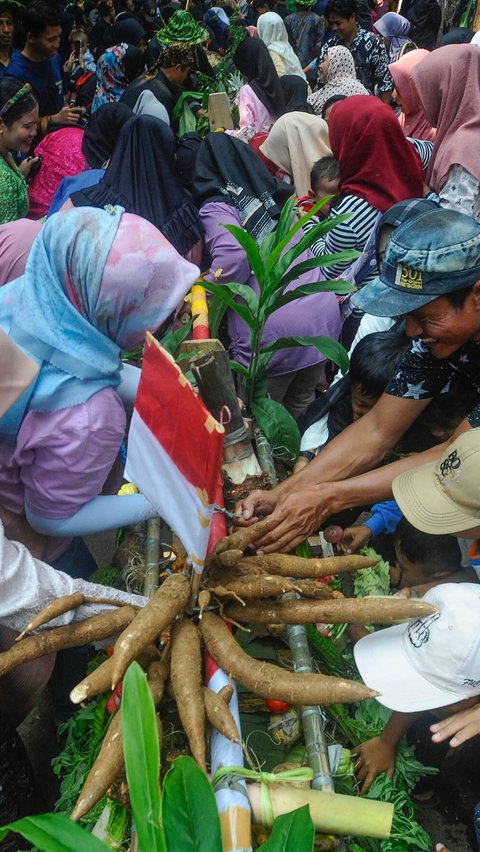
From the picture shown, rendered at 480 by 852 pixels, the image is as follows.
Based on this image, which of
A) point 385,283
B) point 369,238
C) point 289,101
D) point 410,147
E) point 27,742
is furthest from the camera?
point 289,101

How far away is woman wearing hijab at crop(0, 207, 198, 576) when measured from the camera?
5.18 feet

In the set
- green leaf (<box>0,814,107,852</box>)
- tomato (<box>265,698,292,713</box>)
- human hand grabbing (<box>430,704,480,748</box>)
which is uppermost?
green leaf (<box>0,814,107,852</box>)

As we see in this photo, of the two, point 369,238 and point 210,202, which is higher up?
point 210,202

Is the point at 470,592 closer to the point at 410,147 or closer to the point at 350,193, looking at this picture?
the point at 350,193

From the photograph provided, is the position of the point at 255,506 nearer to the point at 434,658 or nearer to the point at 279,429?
the point at 279,429

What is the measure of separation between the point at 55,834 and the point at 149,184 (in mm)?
2795

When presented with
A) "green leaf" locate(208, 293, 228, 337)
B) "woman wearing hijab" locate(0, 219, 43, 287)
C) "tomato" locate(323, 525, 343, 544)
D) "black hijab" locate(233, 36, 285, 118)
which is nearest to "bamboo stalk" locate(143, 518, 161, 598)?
"tomato" locate(323, 525, 343, 544)

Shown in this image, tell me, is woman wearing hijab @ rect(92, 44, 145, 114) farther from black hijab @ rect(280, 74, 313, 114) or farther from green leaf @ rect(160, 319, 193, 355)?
green leaf @ rect(160, 319, 193, 355)

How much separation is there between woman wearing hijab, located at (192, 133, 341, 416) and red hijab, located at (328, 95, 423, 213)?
14.0 inches

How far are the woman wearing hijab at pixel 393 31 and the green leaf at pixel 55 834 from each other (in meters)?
7.22

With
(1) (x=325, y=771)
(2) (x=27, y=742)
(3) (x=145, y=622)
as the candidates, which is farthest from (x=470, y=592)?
(2) (x=27, y=742)

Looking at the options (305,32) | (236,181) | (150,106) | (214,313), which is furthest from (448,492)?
(305,32)

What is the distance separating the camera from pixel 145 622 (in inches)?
47.9

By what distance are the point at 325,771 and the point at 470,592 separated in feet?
1.53
